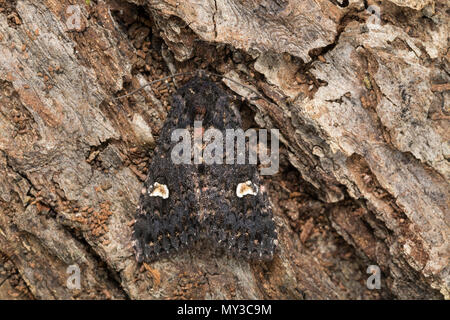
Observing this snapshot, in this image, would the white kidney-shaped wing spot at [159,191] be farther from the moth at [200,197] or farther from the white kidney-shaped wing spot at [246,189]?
the white kidney-shaped wing spot at [246,189]

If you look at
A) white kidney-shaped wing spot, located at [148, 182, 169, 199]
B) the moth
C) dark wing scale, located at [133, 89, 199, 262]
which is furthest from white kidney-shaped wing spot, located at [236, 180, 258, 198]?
white kidney-shaped wing spot, located at [148, 182, 169, 199]

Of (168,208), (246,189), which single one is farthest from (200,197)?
(246,189)

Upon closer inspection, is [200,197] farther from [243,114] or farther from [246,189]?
[243,114]

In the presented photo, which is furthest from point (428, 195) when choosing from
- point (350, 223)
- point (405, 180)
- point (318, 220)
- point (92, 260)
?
point (92, 260)

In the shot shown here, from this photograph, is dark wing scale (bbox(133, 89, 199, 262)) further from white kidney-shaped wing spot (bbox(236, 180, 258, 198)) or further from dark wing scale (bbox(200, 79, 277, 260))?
white kidney-shaped wing spot (bbox(236, 180, 258, 198))

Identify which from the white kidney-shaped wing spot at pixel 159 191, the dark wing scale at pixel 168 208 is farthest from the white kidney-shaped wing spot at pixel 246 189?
A: the white kidney-shaped wing spot at pixel 159 191

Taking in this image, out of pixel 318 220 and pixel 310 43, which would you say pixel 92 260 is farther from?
pixel 310 43
